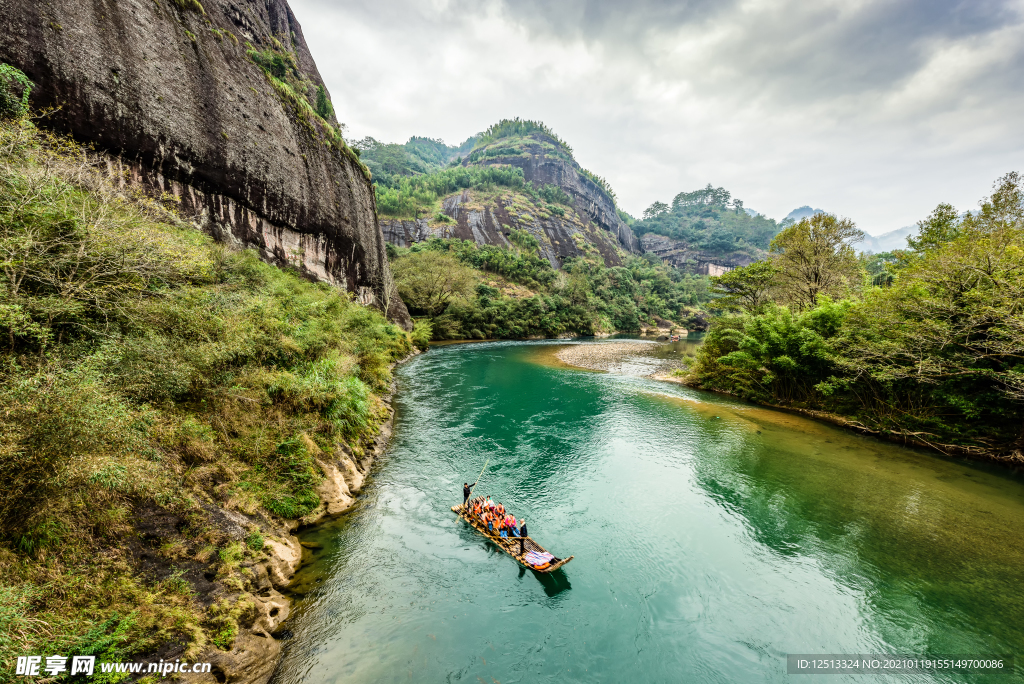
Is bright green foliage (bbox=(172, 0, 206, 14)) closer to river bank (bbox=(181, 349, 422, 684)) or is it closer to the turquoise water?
the turquoise water

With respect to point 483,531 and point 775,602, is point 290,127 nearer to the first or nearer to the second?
point 483,531

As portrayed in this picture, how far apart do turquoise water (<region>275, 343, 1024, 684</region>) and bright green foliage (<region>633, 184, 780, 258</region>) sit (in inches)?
5415

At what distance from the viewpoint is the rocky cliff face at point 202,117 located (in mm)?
14711

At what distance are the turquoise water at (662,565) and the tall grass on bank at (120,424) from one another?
224 cm

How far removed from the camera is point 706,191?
16425 centimetres

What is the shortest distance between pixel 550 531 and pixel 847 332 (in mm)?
17364

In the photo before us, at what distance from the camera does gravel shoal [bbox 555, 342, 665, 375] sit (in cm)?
3294

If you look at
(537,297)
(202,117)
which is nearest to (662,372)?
(537,297)

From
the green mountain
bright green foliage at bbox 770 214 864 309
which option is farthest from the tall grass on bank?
→ the green mountain

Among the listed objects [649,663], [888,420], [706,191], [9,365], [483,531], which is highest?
[706,191]

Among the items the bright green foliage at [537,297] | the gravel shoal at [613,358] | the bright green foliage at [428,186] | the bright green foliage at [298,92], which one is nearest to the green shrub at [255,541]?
the gravel shoal at [613,358]

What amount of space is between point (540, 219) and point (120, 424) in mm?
102709

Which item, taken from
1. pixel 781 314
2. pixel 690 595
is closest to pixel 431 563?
pixel 690 595

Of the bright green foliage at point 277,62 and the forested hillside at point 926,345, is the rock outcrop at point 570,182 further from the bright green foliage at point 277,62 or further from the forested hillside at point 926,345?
the forested hillside at point 926,345
